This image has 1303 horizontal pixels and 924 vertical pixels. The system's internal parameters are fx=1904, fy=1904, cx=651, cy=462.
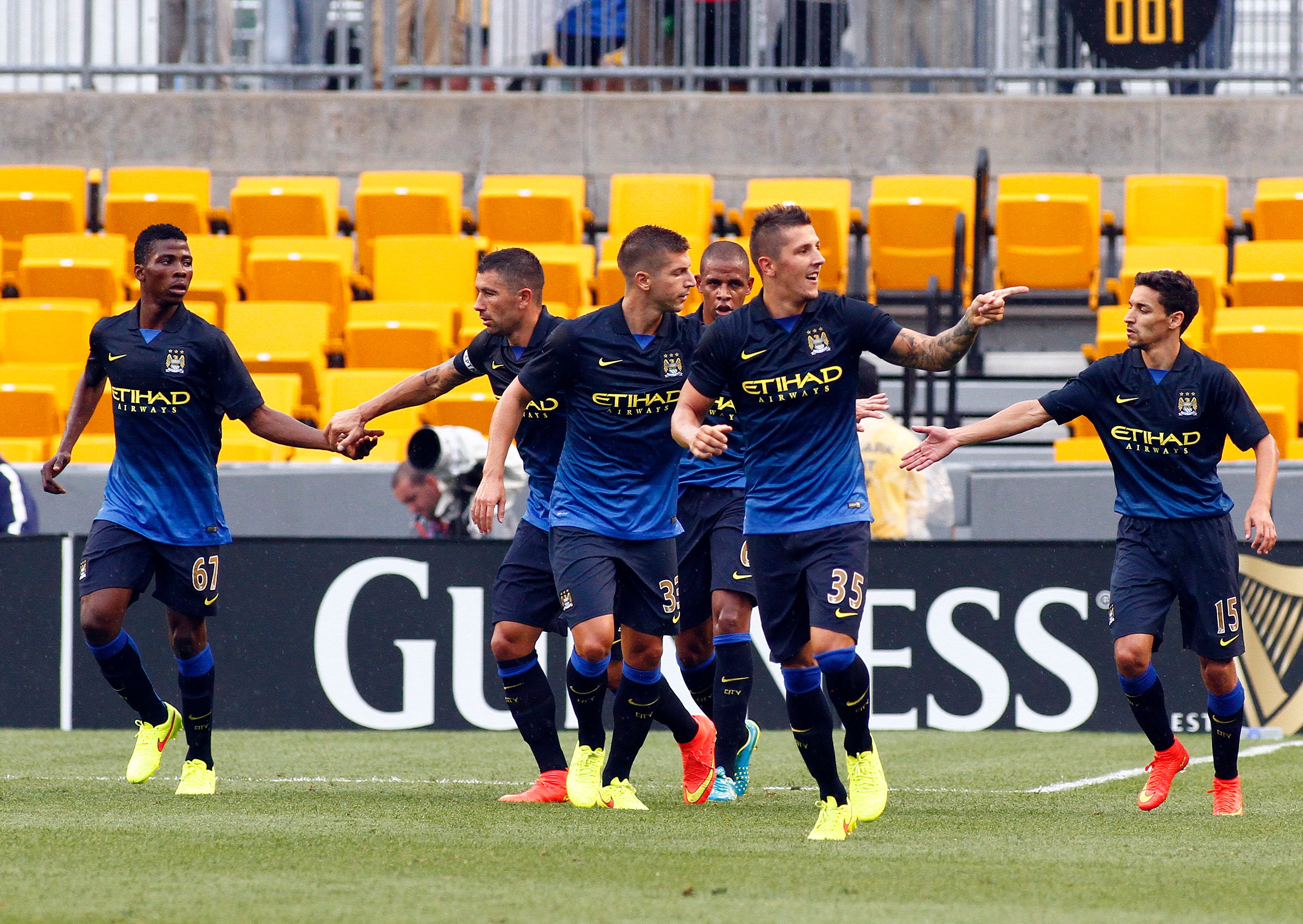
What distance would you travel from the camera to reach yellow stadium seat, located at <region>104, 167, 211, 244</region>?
52.6 feet

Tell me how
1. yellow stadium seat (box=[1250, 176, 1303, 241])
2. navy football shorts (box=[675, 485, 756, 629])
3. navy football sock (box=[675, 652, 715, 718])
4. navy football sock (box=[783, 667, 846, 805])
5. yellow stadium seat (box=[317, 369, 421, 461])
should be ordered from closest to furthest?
navy football sock (box=[783, 667, 846, 805]) → navy football shorts (box=[675, 485, 756, 629]) → navy football sock (box=[675, 652, 715, 718]) → yellow stadium seat (box=[317, 369, 421, 461]) → yellow stadium seat (box=[1250, 176, 1303, 241])

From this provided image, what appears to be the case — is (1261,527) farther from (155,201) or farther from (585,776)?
(155,201)

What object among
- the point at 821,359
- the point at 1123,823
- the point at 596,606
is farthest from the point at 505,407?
the point at 1123,823

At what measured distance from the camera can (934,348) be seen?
20.3 ft

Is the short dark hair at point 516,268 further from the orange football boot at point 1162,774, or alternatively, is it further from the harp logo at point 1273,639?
the harp logo at point 1273,639

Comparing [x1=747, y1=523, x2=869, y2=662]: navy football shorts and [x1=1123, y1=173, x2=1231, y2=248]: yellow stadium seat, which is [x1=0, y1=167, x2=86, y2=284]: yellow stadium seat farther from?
[x1=747, y1=523, x2=869, y2=662]: navy football shorts

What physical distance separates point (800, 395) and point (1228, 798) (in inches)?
92.5

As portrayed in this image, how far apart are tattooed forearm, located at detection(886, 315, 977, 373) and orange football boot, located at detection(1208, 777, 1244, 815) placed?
79.4 inches

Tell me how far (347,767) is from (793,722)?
313 centimetres

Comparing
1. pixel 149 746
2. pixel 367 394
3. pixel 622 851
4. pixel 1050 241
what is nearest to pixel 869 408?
pixel 622 851

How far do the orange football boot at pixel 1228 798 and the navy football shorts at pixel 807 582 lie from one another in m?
1.77

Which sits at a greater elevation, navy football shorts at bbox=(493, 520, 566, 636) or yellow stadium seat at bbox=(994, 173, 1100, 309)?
yellow stadium seat at bbox=(994, 173, 1100, 309)

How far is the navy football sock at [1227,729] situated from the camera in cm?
714

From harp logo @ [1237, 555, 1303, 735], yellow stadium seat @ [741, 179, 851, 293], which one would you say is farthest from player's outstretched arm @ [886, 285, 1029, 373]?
yellow stadium seat @ [741, 179, 851, 293]
